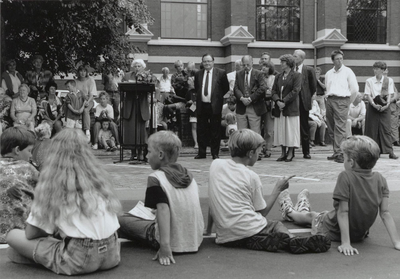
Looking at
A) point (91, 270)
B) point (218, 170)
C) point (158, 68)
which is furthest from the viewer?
point (158, 68)

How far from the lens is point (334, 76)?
1295 centimetres

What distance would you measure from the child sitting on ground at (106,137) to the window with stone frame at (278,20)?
11.5 metres

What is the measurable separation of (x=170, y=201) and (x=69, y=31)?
12.0m

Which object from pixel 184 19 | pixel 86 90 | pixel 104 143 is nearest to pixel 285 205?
pixel 104 143

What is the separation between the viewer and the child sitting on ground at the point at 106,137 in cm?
1529

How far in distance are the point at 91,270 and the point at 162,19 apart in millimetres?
20942

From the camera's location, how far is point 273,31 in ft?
83.9

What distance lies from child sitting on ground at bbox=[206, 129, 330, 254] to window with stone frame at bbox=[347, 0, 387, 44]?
874 inches

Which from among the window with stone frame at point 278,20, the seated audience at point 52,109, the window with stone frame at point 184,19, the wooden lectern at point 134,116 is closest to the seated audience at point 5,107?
the seated audience at point 52,109

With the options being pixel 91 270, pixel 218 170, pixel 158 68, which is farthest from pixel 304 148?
pixel 158 68

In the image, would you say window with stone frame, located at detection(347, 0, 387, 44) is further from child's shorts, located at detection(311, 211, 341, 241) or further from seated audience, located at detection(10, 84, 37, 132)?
child's shorts, located at detection(311, 211, 341, 241)

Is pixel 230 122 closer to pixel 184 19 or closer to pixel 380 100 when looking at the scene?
pixel 380 100

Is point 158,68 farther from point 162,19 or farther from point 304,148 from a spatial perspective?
point 304,148

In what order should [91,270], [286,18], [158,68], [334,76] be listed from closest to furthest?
[91,270], [334,76], [158,68], [286,18]
